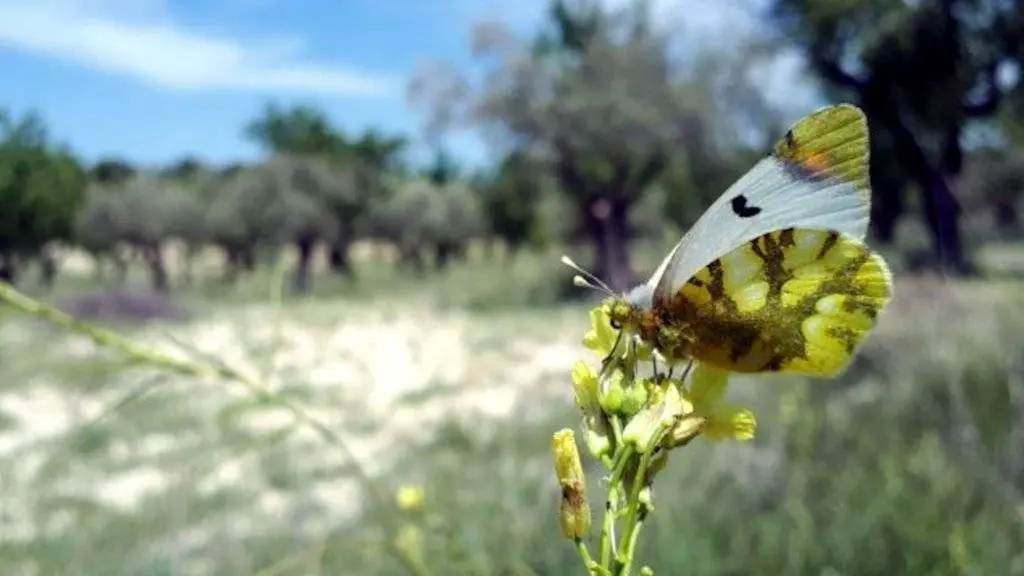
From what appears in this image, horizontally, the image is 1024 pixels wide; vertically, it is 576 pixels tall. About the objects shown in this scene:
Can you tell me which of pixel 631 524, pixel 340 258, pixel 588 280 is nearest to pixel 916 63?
pixel 588 280

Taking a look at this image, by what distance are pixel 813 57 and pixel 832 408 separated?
6574mm

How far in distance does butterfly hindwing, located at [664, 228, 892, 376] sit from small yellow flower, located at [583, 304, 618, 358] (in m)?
0.03

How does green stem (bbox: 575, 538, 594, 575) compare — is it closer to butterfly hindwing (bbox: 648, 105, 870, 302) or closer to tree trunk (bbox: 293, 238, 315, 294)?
butterfly hindwing (bbox: 648, 105, 870, 302)

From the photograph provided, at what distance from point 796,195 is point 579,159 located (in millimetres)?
13748

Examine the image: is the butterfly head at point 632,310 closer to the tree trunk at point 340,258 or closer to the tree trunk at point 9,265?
the tree trunk at point 9,265

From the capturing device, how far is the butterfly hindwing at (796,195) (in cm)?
46

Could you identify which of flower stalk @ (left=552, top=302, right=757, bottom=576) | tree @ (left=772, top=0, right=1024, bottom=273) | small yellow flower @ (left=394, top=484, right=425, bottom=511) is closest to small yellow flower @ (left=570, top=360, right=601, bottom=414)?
flower stalk @ (left=552, top=302, right=757, bottom=576)

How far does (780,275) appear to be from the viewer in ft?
1.67

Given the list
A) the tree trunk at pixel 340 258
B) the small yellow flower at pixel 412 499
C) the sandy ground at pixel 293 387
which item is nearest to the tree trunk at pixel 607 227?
the sandy ground at pixel 293 387

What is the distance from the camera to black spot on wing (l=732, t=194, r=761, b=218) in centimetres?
50

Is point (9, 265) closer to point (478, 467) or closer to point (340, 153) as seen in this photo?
point (340, 153)

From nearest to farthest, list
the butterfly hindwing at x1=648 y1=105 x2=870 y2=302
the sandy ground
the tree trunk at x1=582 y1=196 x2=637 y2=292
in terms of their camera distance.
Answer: the butterfly hindwing at x1=648 y1=105 x2=870 y2=302, the sandy ground, the tree trunk at x1=582 y1=196 x2=637 y2=292

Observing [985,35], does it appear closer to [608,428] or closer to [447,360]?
[447,360]

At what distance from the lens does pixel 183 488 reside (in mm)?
3934
